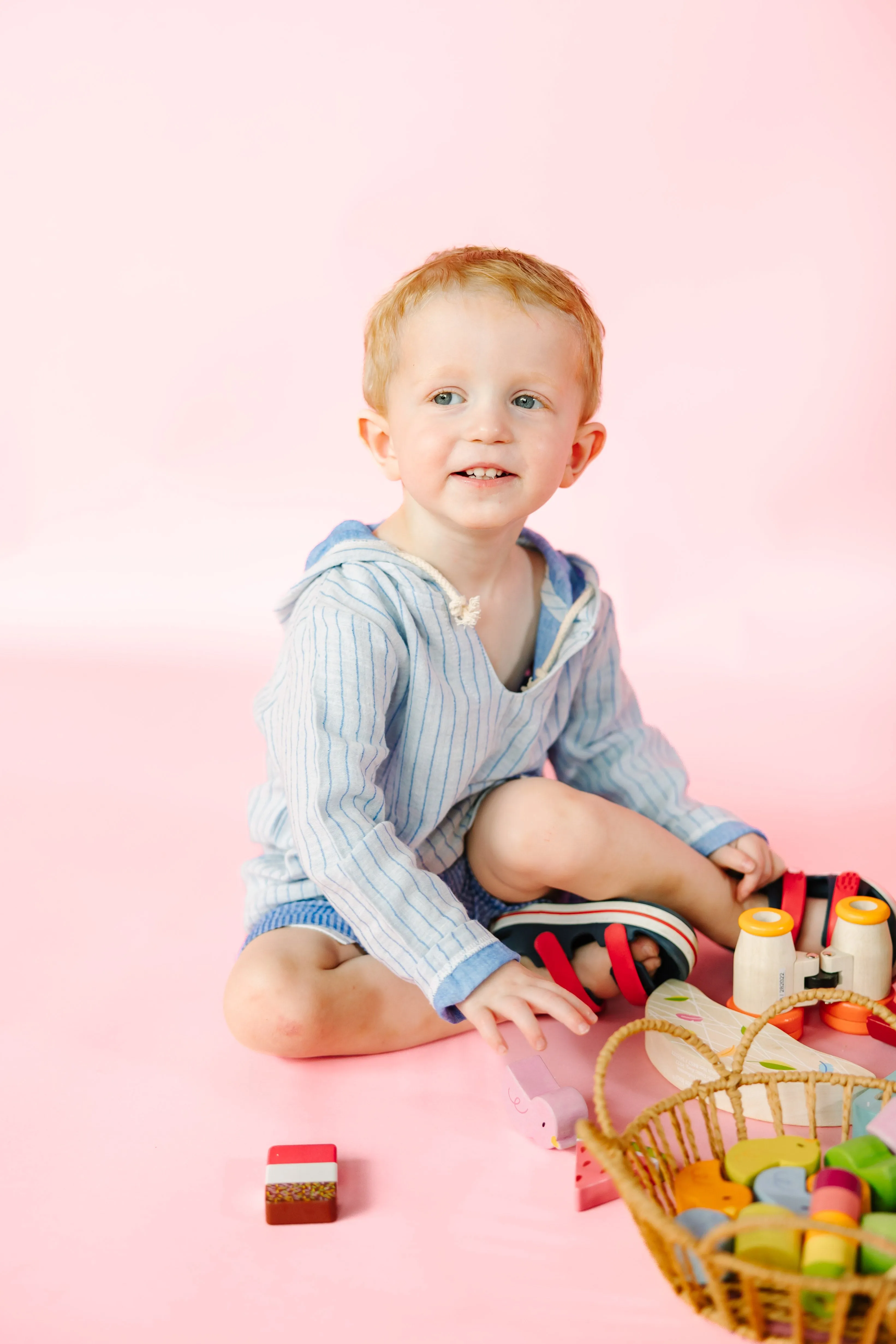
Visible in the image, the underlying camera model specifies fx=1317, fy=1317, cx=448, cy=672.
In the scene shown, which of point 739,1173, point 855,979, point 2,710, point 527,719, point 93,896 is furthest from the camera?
point 2,710

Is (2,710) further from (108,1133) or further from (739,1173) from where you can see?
(739,1173)

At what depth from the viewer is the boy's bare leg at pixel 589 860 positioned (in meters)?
1.20

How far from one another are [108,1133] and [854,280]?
189 centimetres

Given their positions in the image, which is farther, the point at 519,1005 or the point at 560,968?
the point at 560,968

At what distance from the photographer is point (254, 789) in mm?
1375

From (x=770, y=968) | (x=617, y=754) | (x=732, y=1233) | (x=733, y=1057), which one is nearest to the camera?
(x=732, y=1233)

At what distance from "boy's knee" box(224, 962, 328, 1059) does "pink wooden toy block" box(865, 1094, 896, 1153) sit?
478 millimetres

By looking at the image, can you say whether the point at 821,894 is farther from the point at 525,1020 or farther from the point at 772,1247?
the point at 772,1247

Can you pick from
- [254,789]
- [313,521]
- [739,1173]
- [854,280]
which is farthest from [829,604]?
[739,1173]

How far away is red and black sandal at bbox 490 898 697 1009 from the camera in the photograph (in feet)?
A: 3.85

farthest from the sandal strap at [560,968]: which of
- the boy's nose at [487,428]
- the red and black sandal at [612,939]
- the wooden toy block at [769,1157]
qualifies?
the boy's nose at [487,428]

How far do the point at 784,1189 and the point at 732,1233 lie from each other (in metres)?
0.13

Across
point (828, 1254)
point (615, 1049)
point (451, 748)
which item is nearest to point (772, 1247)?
point (828, 1254)

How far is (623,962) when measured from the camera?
117cm
